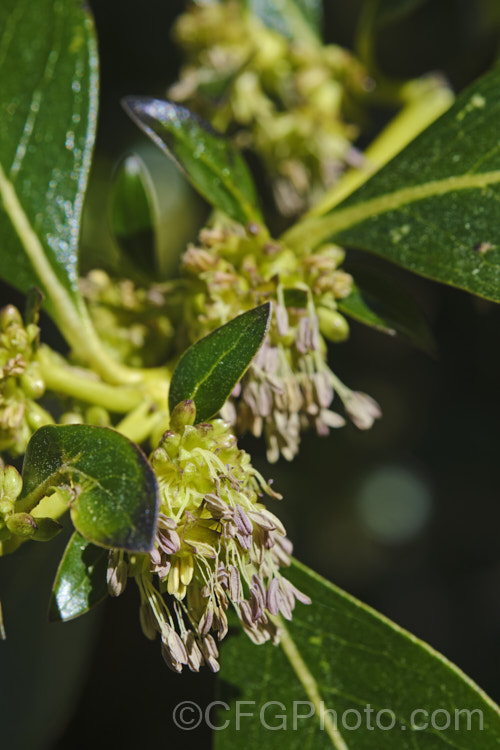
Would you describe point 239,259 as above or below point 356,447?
above

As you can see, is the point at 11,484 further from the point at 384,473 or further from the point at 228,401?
the point at 384,473

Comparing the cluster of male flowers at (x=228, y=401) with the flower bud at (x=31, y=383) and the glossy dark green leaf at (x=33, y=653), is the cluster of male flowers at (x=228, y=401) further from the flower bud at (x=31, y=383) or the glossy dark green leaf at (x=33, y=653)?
the glossy dark green leaf at (x=33, y=653)

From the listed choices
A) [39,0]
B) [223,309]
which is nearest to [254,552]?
[223,309]

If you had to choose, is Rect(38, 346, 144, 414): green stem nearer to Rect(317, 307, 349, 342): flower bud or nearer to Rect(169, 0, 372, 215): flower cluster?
Rect(317, 307, 349, 342): flower bud

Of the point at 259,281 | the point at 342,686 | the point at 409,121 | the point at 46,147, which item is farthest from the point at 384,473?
the point at 46,147

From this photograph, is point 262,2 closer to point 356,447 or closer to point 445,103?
point 445,103

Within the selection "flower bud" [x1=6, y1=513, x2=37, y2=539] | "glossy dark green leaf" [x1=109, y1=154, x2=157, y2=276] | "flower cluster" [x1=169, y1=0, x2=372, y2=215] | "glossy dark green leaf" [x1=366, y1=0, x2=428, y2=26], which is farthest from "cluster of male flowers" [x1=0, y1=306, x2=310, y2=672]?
"glossy dark green leaf" [x1=366, y1=0, x2=428, y2=26]

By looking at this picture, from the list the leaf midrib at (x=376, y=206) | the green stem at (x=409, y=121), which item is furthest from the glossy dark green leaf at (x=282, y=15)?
the leaf midrib at (x=376, y=206)
